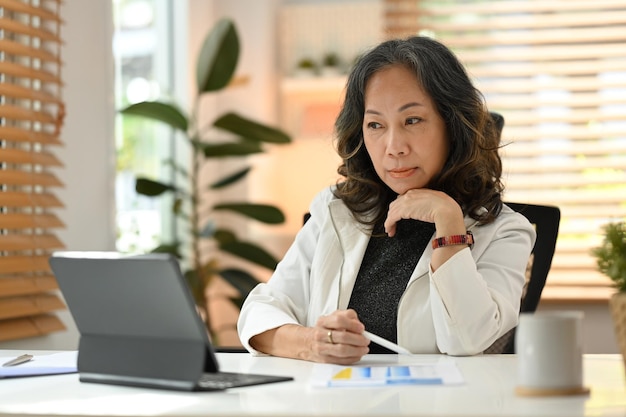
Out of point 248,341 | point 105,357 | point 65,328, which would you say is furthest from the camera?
point 65,328

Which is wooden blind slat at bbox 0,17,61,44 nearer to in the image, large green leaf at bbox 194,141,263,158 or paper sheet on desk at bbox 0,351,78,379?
large green leaf at bbox 194,141,263,158

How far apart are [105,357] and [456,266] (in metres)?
0.65

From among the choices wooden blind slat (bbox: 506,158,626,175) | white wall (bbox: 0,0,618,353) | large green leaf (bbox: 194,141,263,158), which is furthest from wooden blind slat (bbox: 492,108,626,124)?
white wall (bbox: 0,0,618,353)

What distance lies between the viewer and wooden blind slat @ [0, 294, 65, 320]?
8.04 ft

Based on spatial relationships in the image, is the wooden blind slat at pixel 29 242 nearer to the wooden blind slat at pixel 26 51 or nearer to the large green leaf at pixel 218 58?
the wooden blind slat at pixel 26 51

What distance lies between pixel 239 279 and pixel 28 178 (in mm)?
1254

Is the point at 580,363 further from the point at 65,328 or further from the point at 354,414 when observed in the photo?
the point at 65,328

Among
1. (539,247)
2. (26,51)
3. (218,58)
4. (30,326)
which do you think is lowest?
(30,326)

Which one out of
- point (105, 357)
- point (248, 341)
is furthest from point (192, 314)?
point (248, 341)

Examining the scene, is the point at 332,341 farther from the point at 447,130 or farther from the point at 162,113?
the point at 162,113

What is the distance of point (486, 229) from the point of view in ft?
6.07

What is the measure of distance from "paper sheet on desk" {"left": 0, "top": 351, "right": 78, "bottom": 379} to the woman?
345 millimetres

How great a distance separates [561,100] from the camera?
4.35 metres

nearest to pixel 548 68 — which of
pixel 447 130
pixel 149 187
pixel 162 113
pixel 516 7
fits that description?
pixel 516 7
